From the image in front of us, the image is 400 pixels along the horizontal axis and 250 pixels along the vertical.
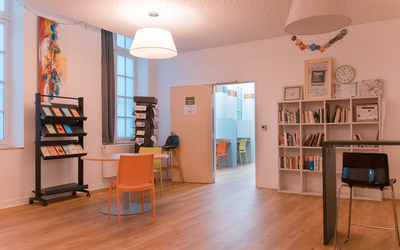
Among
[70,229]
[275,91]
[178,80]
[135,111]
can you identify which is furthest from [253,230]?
[178,80]

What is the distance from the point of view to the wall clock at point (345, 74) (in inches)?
195

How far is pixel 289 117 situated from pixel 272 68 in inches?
40.0

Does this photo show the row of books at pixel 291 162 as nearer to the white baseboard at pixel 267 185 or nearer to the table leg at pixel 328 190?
the white baseboard at pixel 267 185

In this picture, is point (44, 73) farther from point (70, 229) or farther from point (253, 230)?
point (253, 230)

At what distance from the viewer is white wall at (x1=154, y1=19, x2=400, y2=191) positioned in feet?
15.5

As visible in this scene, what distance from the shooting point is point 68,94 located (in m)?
5.05

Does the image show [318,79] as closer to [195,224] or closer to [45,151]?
[195,224]

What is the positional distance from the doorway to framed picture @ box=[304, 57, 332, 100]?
106 inches

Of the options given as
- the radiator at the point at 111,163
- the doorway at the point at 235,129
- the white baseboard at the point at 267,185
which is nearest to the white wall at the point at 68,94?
the radiator at the point at 111,163

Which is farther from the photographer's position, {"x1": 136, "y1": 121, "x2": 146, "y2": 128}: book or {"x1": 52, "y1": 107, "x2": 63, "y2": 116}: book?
{"x1": 136, "y1": 121, "x2": 146, "y2": 128}: book

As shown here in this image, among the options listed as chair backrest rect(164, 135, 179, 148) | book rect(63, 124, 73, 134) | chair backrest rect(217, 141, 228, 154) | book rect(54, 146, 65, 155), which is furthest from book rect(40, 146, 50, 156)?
chair backrest rect(217, 141, 228, 154)

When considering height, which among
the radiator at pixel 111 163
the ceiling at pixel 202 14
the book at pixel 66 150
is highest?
the ceiling at pixel 202 14

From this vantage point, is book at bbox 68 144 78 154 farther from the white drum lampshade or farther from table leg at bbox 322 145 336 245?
table leg at bbox 322 145 336 245

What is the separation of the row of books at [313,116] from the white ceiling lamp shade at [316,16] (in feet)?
8.15
